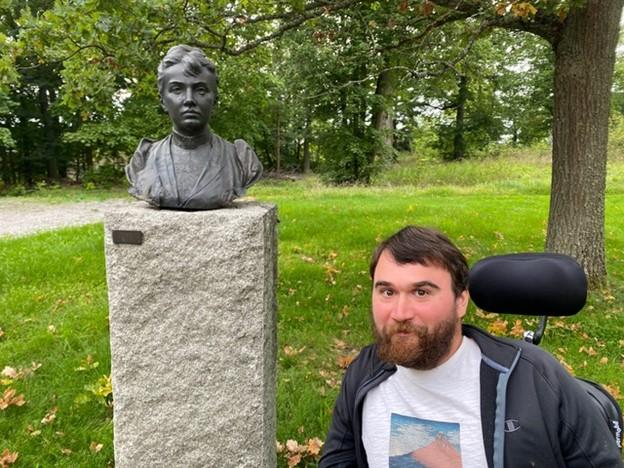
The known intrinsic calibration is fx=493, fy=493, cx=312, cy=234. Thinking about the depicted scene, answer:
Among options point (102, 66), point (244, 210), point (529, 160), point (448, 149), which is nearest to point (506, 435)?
point (244, 210)

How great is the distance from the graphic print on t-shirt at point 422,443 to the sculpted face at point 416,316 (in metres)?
0.20

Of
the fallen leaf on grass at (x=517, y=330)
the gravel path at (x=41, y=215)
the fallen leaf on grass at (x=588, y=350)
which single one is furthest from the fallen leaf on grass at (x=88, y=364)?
the gravel path at (x=41, y=215)

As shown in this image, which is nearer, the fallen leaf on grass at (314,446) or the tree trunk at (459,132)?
the fallen leaf on grass at (314,446)

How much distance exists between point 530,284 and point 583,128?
3997 mm

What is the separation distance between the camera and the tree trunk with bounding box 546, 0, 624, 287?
4906 millimetres

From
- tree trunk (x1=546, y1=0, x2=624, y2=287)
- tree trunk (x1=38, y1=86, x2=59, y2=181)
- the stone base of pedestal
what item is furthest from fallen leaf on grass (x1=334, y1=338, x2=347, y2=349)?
tree trunk (x1=38, y1=86, x2=59, y2=181)

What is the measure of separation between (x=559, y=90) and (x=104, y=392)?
16.8 feet

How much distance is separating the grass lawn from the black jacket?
1.74 meters

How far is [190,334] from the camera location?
2.50 meters

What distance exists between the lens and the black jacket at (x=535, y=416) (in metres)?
1.53

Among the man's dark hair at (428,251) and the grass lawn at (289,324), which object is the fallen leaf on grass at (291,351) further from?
the man's dark hair at (428,251)

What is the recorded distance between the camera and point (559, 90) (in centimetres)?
516

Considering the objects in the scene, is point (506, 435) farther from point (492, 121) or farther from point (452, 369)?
point (492, 121)

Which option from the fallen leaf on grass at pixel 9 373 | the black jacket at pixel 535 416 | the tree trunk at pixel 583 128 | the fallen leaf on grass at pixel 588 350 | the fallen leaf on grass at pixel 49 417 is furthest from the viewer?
the tree trunk at pixel 583 128
